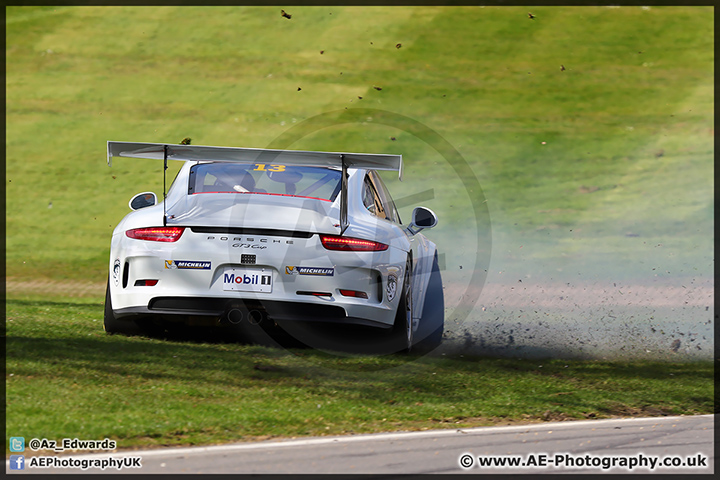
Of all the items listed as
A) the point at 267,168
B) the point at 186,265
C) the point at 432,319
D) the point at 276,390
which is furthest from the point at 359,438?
the point at 432,319

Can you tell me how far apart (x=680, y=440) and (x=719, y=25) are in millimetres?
30770

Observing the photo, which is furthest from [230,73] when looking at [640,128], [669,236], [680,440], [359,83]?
[680,440]

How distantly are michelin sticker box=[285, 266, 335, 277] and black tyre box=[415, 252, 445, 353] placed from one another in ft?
6.00

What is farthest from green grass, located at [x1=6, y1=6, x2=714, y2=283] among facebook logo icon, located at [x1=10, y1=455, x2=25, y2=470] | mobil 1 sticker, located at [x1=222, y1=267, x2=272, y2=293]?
facebook logo icon, located at [x1=10, y1=455, x2=25, y2=470]

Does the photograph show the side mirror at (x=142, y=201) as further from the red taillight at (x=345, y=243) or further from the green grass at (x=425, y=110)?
the green grass at (x=425, y=110)

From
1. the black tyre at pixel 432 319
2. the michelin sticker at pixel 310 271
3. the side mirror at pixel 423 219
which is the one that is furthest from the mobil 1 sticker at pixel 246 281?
the black tyre at pixel 432 319

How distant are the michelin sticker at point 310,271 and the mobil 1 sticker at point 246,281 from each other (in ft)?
0.51

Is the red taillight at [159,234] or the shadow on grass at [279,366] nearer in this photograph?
the shadow on grass at [279,366]

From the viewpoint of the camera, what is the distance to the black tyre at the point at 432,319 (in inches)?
326

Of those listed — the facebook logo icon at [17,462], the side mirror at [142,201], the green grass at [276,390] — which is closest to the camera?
the facebook logo icon at [17,462]

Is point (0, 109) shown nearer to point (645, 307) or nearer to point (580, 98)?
point (580, 98)

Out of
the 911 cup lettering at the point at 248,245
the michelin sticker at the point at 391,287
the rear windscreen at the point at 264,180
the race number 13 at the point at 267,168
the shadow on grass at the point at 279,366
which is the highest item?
the race number 13 at the point at 267,168

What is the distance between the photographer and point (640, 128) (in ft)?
82.4

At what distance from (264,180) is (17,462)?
341cm
